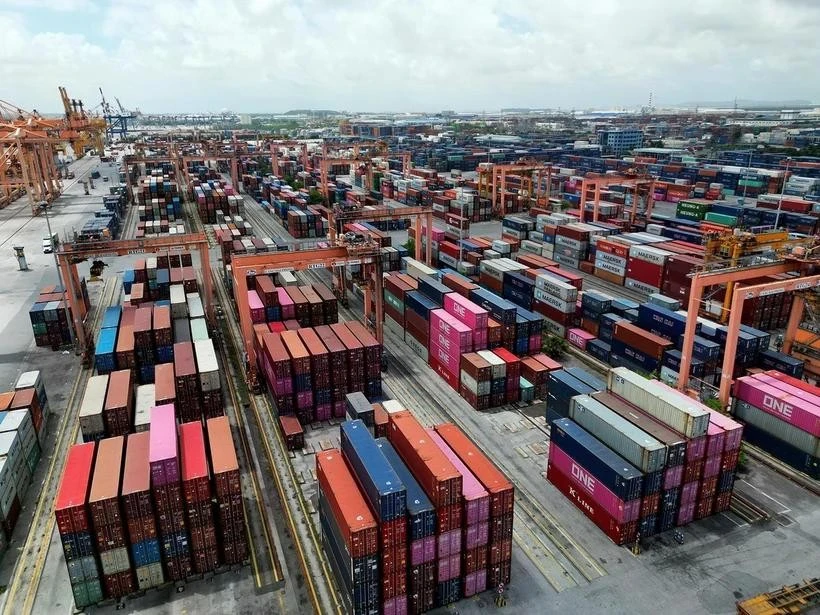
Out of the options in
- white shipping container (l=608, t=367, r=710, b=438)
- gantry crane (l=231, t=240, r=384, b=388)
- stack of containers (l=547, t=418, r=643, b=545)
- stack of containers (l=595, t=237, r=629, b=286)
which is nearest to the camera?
stack of containers (l=547, t=418, r=643, b=545)

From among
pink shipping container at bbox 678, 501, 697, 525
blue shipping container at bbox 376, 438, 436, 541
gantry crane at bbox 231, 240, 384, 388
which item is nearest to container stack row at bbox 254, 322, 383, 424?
gantry crane at bbox 231, 240, 384, 388

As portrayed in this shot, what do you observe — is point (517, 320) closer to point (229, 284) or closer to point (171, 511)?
point (171, 511)

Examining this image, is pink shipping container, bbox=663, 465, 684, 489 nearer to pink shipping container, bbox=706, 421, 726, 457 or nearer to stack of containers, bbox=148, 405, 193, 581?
pink shipping container, bbox=706, 421, 726, 457

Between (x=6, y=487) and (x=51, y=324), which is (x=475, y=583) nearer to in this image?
(x=6, y=487)

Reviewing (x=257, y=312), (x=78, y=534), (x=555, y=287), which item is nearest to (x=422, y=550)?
(x=78, y=534)

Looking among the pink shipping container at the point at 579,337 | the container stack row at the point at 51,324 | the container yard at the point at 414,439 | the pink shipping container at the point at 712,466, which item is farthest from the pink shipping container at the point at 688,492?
the container stack row at the point at 51,324

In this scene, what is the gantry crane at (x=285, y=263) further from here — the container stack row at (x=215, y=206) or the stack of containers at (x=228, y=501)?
the container stack row at (x=215, y=206)

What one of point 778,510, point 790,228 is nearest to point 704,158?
point 790,228
